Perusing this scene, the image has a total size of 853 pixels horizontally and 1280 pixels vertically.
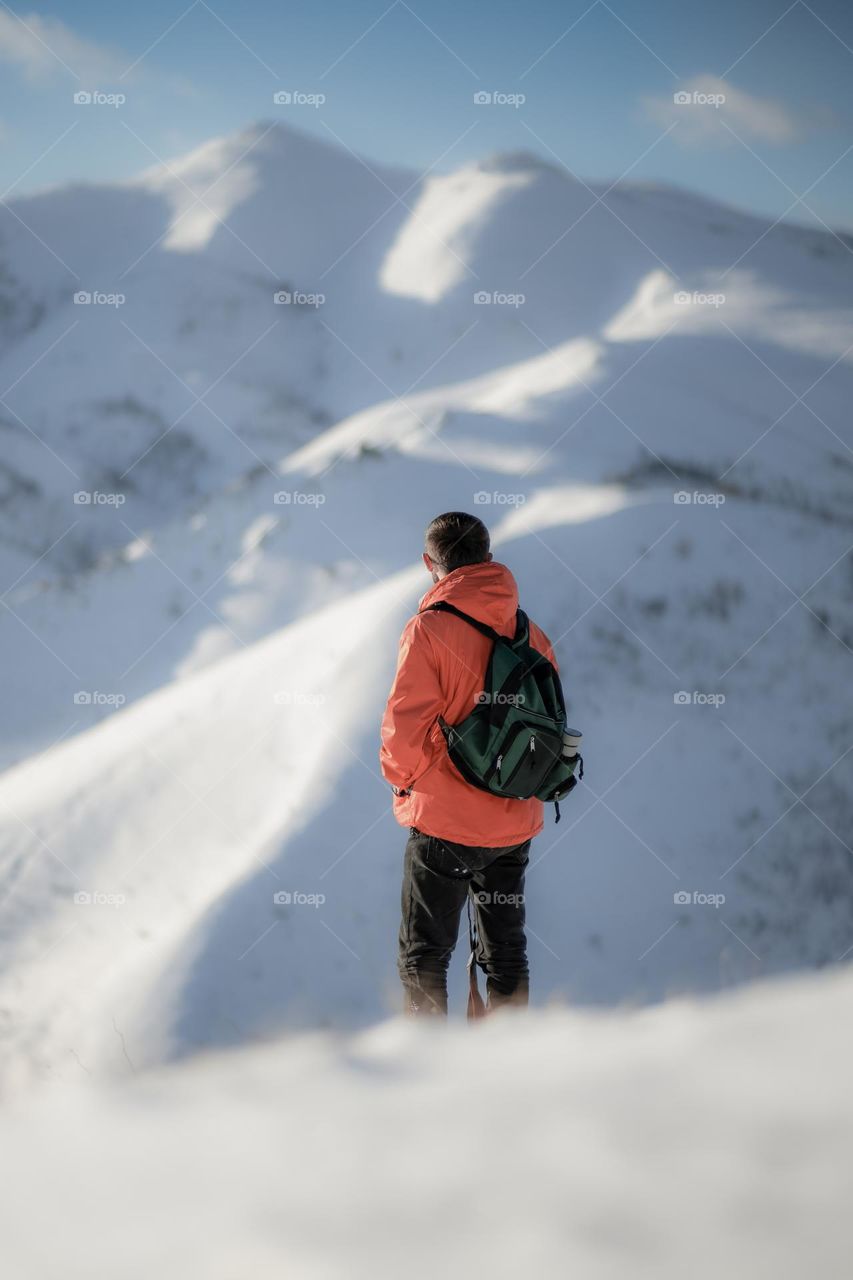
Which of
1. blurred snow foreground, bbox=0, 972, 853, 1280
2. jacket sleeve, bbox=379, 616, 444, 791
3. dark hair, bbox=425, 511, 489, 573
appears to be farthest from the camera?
dark hair, bbox=425, 511, 489, 573

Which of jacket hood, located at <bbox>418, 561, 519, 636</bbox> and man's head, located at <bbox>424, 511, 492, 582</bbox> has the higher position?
man's head, located at <bbox>424, 511, 492, 582</bbox>

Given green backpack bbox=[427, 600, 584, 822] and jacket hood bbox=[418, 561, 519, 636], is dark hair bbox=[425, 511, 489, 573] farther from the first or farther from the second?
green backpack bbox=[427, 600, 584, 822]

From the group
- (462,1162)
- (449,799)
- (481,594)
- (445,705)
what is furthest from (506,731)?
(462,1162)

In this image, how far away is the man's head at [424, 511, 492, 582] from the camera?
145 inches

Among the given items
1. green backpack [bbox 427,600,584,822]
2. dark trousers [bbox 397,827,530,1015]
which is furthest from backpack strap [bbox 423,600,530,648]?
dark trousers [bbox 397,827,530,1015]

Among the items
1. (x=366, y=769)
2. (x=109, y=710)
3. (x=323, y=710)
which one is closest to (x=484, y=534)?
(x=366, y=769)

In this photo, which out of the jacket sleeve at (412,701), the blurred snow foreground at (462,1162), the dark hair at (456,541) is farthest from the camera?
the dark hair at (456,541)

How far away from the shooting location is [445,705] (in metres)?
3.61

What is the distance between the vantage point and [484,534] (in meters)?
3.70

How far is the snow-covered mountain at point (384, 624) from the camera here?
574 cm

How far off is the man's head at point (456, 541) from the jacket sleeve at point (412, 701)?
0.32 metres

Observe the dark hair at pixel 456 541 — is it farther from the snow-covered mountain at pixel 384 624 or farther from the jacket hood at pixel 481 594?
the snow-covered mountain at pixel 384 624

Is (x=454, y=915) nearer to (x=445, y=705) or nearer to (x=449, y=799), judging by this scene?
(x=449, y=799)

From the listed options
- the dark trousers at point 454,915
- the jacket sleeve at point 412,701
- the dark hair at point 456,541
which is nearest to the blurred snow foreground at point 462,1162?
the jacket sleeve at point 412,701
